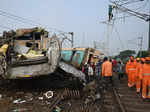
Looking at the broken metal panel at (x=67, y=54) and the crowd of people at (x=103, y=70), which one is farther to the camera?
the broken metal panel at (x=67, y=54)

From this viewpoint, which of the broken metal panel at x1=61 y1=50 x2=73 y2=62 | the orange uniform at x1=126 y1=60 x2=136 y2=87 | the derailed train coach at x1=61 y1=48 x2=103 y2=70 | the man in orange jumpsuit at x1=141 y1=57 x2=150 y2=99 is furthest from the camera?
the broken metal panel at x1=61 y1=50 x2=73 y2=62

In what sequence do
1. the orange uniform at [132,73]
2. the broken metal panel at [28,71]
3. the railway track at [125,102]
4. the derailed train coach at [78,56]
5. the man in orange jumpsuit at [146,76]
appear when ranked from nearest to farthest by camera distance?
the railway track at [125,102]
the man in orange jumpsuit at [146,76]
the broken metal panel at [28,71]
the orange uniform at [132,73]
the derailed train coach at [78,56]

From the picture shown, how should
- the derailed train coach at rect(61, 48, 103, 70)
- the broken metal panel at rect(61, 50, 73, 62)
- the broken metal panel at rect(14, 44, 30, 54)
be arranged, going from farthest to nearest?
the broken metal panel at rect(61, 50, 73, 62) < the derailed train coach at rect(61, 48, 103, 70) < the broken metal panel at rect(14, 44, 30, 54)

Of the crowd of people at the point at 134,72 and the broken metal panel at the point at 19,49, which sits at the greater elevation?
the broken metal panel at the point at 19,49

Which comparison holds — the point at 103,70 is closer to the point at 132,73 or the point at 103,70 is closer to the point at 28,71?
the point at 132,73

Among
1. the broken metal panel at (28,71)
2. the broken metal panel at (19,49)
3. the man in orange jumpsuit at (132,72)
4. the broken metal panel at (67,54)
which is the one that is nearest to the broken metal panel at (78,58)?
the broken metal panel at (67,54)

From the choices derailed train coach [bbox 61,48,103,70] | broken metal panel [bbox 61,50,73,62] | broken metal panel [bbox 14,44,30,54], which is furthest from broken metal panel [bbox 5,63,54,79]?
broken metal panel [bbox 61,50,73,62]

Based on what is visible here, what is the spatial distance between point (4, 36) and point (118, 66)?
713cm

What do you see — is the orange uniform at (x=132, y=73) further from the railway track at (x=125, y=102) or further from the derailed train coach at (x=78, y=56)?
the derailed train coach at (x=78, y=56)

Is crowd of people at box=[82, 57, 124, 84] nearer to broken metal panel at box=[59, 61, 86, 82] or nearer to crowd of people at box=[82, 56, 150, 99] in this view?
crowd of people at box=[82, 56, 150, 99]

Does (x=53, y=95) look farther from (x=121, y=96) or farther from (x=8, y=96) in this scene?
(x=121, y=96)

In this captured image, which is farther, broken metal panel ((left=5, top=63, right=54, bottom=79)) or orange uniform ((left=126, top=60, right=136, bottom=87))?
orange uniform ((left=126, top=60, right=136, bottom=87))

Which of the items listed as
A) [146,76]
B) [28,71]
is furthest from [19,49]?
[146,76]

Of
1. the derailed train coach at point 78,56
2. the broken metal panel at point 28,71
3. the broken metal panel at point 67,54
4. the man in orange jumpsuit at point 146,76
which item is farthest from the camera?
the broken metal panel at point 67,54
